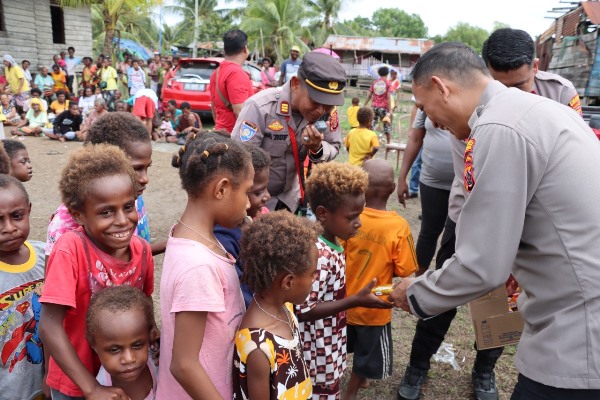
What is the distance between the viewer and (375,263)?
107 inches

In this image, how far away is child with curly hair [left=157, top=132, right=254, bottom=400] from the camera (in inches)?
63.0

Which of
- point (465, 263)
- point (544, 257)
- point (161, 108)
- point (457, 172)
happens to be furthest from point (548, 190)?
point (161, 108)

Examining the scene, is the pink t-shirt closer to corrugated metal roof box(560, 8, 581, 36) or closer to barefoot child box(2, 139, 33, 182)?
barefoot child box(2, 139, 33, 182)

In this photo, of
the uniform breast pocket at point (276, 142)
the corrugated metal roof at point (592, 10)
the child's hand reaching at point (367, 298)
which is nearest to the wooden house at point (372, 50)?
the corrugated metal roof at point (592, 10)

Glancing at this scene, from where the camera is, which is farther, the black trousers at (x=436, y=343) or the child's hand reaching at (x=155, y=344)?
the black trousers at (x=436, y=343)

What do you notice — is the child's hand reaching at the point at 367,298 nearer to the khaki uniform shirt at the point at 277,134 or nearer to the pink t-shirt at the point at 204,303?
the pink t-shirt at the point at 204,303

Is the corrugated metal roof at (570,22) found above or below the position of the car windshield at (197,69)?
above

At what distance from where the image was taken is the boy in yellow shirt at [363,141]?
6961 mm

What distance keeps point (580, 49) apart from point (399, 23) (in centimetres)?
8535

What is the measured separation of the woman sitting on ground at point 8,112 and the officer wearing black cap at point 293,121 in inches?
446

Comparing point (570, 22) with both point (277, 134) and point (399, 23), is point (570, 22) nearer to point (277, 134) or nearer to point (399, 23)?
point (277, 134)

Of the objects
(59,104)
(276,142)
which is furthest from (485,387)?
(59,104)

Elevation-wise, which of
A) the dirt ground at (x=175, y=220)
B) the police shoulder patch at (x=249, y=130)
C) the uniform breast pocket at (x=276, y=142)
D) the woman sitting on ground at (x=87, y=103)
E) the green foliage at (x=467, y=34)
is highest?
the green foliage at (x=467, y=34)

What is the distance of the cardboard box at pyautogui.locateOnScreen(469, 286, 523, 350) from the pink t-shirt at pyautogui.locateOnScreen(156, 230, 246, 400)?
132 cm
